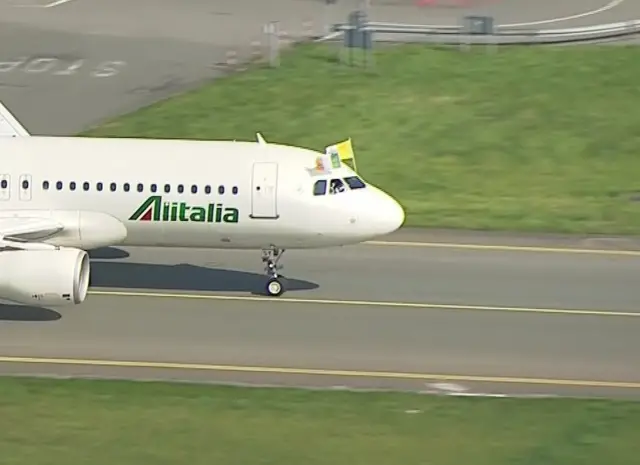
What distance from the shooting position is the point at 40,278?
28875 millimetres

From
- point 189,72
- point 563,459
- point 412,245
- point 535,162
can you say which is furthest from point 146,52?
point 563,459

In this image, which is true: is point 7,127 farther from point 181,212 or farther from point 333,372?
point 333,372

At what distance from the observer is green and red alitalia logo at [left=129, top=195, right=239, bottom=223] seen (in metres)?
31.1

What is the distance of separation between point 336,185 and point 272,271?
8.06 ft

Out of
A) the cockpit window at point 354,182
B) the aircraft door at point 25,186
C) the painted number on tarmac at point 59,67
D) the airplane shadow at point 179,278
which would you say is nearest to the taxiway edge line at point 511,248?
the airplane shadow at point 179,278

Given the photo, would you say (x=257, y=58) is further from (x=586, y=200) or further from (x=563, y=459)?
(x=563, y=459)

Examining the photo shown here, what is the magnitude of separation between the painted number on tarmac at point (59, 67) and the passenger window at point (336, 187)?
2145 cm

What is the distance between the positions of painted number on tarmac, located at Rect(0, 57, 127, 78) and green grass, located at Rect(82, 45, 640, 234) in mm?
4378

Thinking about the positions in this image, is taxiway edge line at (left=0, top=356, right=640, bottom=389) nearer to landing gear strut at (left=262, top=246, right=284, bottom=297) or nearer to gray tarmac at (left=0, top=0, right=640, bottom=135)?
landing gear strut at (left=262, top=246, right=284, bottom=297)

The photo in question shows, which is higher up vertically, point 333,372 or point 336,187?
point 336,187

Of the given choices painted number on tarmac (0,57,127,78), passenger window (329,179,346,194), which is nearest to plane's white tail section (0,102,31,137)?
passenger window (329,179,346,194)

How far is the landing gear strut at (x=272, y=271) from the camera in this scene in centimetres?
3228

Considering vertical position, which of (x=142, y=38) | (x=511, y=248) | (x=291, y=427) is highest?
(x=142, y=38)

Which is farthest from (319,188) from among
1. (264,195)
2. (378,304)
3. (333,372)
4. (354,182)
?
(333,372)
